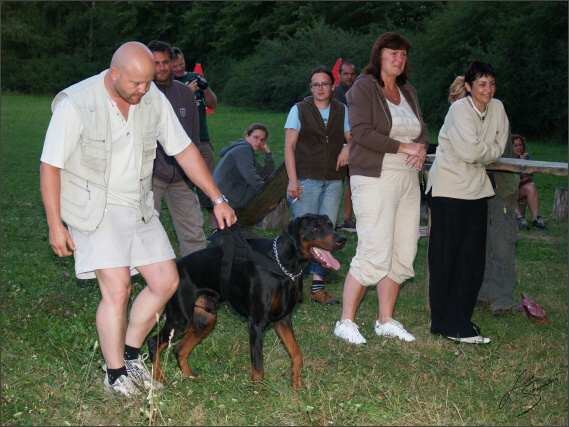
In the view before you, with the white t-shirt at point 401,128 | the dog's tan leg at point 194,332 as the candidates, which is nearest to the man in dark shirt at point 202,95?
the white t-shirt at point 401,128

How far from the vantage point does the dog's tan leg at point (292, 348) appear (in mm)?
5164

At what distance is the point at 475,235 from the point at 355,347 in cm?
140

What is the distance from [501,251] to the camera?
736cm

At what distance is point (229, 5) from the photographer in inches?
2000

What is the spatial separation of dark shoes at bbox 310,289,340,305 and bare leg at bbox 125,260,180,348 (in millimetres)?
2852

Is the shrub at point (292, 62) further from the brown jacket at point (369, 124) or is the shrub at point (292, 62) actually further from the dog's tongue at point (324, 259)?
the dog's tongue at point (324, 259)

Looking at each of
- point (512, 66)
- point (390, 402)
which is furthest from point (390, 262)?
point (512, 66)

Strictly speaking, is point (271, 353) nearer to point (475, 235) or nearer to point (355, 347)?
point (355, 347)

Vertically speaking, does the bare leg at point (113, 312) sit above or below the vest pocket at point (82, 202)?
below

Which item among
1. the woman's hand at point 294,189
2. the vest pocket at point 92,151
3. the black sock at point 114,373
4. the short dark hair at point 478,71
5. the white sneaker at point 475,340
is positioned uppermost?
the short dark hair at point 478,71

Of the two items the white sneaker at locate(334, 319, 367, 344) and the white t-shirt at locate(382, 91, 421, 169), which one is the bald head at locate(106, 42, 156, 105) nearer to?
the white t-shirt at locate(382, 91, 421, 169)

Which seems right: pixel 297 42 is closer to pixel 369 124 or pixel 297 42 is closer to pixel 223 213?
pixel 369 124

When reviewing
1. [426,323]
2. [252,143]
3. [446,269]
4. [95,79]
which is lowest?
[426,323]

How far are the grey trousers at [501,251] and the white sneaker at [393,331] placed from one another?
4.08 feet
